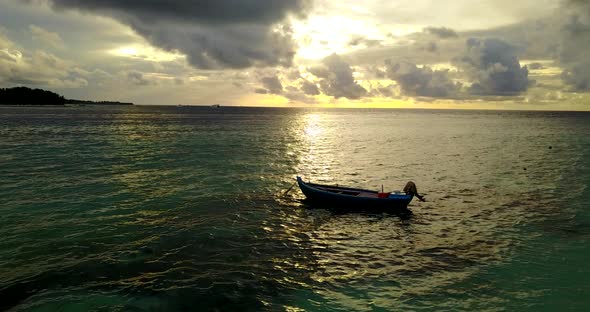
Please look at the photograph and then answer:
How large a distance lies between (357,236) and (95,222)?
689 inches

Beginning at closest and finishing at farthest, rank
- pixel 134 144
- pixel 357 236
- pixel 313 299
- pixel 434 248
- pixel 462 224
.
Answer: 1. pixel 313 299
2. pixel 434 248
3. pixel 357 236
4. pixel 462 224
5. pixel 134 144

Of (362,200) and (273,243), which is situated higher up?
(362,200)

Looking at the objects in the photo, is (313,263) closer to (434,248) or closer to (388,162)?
(434,248)

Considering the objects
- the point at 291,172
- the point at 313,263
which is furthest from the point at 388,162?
the point at 313,263

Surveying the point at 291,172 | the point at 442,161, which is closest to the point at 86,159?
the point at 291,172

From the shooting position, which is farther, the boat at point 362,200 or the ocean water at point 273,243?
the boat at point 362,200

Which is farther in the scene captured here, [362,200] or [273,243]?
[362,200]

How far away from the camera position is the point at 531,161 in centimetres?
5731

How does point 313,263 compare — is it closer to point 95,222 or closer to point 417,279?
point 417,279

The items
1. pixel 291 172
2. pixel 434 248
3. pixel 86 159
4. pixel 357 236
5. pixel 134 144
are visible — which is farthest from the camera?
pixel 134 144

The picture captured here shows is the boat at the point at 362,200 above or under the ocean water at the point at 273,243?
above

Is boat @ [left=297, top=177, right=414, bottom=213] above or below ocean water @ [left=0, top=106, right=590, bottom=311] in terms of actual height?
above

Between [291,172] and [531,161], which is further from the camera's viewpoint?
[531,161]

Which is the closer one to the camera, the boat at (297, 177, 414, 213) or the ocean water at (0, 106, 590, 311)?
the ocean water at (0, 106, 590, 311)
